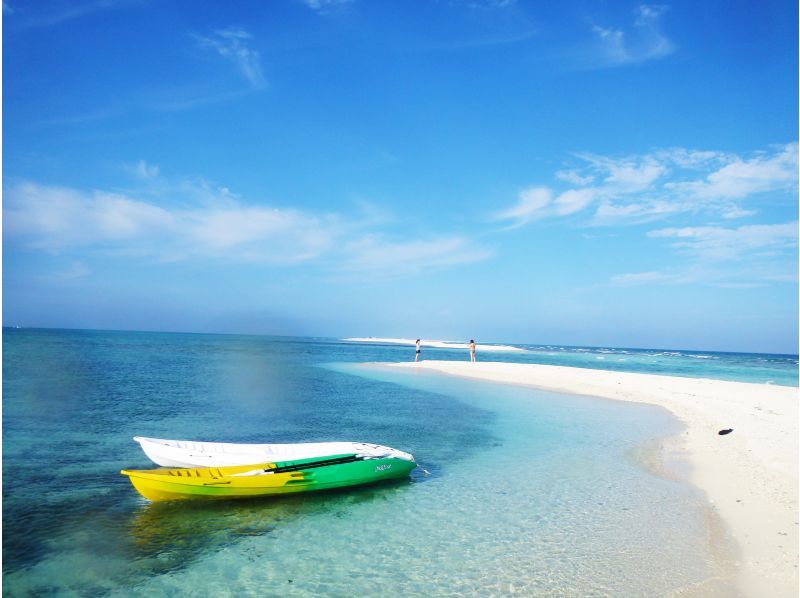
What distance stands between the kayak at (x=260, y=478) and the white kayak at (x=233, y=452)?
328 millimetres

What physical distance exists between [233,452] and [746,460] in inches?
565

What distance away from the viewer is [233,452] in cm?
1257

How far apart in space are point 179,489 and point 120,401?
16.5 metres

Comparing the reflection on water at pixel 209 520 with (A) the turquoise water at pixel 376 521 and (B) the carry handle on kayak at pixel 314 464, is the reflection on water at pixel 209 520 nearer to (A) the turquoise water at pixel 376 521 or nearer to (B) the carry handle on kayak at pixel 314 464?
(A) the turquoise water at pixel 376 521

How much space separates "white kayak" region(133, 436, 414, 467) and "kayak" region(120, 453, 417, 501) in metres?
0.33

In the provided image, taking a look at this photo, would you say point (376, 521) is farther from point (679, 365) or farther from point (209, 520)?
point (679, 365)

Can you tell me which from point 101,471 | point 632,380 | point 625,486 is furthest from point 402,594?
point 632,380

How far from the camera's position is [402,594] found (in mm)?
7457

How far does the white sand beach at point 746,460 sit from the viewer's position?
27.5 ft

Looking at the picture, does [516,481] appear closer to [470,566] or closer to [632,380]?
[470,566]

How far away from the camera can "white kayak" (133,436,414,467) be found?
38.9ft

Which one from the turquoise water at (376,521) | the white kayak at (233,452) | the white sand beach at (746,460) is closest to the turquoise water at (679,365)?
the white sand beach at (746,460)

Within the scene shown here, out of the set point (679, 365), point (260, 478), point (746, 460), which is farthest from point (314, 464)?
point (679, 365)

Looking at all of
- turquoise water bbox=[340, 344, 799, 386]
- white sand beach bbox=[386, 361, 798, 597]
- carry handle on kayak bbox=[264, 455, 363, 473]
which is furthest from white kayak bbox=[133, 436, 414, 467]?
turquoise water bbox=[340, 344, 799, 386]
